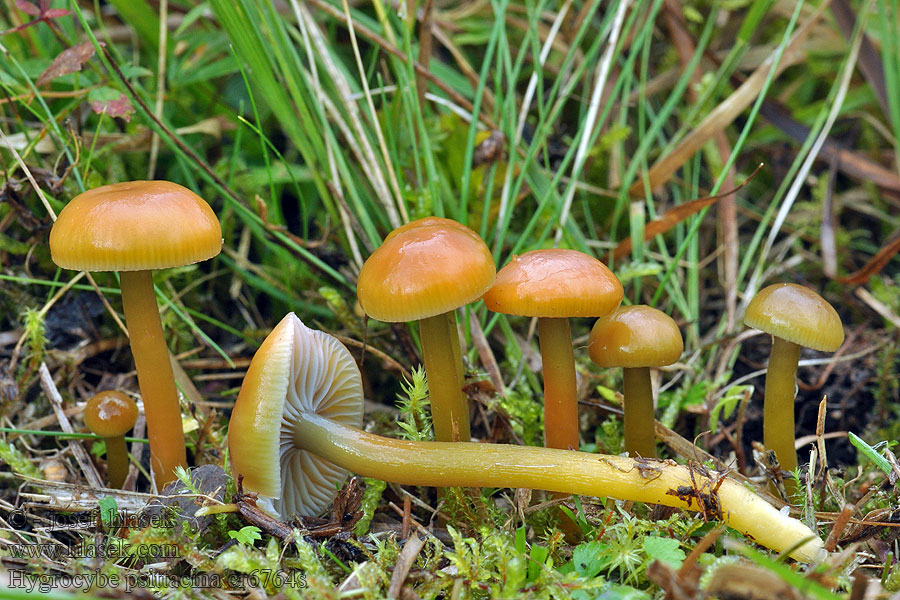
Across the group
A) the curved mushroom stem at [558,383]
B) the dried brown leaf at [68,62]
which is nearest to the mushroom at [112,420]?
the dried brown leaf at [68,62]

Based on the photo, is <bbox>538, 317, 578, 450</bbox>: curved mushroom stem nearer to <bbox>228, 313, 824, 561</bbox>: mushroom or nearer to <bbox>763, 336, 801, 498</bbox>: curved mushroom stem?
<bbox>228, 313, 824, 561</bbox>: mushroom

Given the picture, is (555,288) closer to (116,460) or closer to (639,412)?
(639,412)

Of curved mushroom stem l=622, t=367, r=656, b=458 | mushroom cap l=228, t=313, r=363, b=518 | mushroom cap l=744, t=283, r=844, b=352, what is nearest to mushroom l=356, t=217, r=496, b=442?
mushroom cap l=228, t=313, r=363, b=518

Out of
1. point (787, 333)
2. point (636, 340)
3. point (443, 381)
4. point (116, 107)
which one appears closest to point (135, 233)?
point (443, 381)

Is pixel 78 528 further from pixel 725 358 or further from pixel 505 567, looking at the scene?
pixel 725 358

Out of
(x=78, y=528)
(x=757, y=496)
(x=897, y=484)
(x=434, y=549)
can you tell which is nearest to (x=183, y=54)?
(x=78, y=528)

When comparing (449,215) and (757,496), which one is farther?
(449,215)

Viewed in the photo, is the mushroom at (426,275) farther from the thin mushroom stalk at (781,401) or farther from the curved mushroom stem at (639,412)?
the thin mushroom stalk at (781,401)
